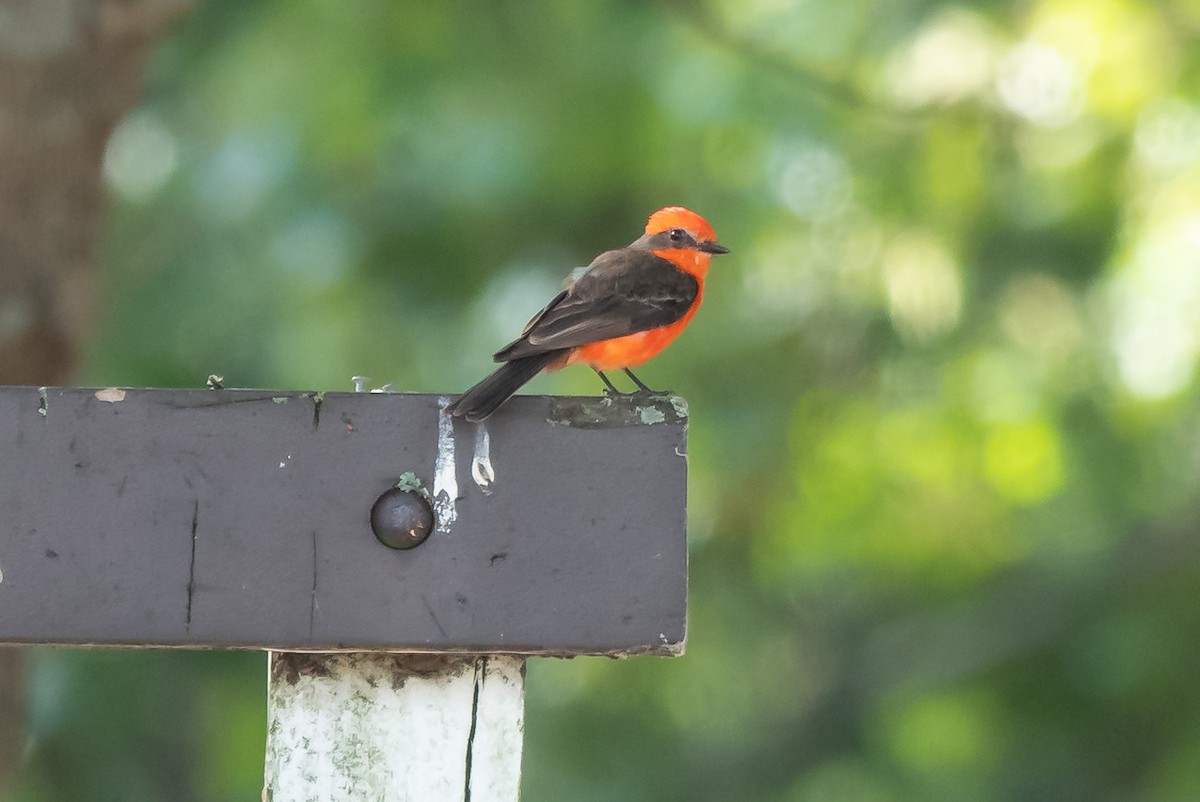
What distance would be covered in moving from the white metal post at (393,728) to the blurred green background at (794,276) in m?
4.24

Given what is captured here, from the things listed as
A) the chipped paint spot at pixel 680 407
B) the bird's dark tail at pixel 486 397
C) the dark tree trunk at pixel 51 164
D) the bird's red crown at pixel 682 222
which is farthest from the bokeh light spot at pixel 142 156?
the chipped paint spot at pixel 680 407

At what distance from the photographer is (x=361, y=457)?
8.30 ft

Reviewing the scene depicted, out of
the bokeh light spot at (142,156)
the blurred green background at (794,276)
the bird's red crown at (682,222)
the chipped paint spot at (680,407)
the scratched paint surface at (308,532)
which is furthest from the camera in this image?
the bokeh light spot at (142,156)

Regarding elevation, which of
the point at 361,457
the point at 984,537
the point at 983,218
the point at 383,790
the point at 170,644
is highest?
the point at 983,218

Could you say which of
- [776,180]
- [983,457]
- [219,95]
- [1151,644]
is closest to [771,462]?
[983,457]

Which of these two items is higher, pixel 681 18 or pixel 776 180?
pixel 681 18

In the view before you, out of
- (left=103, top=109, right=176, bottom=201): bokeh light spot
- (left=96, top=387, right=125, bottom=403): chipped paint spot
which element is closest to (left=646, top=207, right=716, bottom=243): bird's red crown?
(left=96, top=387, right=125, bottom=403): chipped paint spot

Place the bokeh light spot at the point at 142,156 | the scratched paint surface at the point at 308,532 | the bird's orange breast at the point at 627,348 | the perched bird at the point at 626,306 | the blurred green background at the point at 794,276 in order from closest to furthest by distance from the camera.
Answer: the scratched paint surface at the point at 308,532 < the perched bird at the point at 626,306 < the bird's orange breast at the point at 627,348 < the blurred green background at the point at 794,276 < the bokeh light spot at the point at 142,156

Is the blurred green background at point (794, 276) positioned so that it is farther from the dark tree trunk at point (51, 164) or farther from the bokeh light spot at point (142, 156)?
the dark tree trunk at point (51, 164)

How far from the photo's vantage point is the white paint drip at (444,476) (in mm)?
2537

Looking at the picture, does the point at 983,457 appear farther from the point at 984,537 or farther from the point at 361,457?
the point at 361,457

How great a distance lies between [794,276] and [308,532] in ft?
16.2

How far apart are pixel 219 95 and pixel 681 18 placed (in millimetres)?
2238

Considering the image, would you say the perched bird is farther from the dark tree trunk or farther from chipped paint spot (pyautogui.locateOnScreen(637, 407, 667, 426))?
the dark tree trunk
